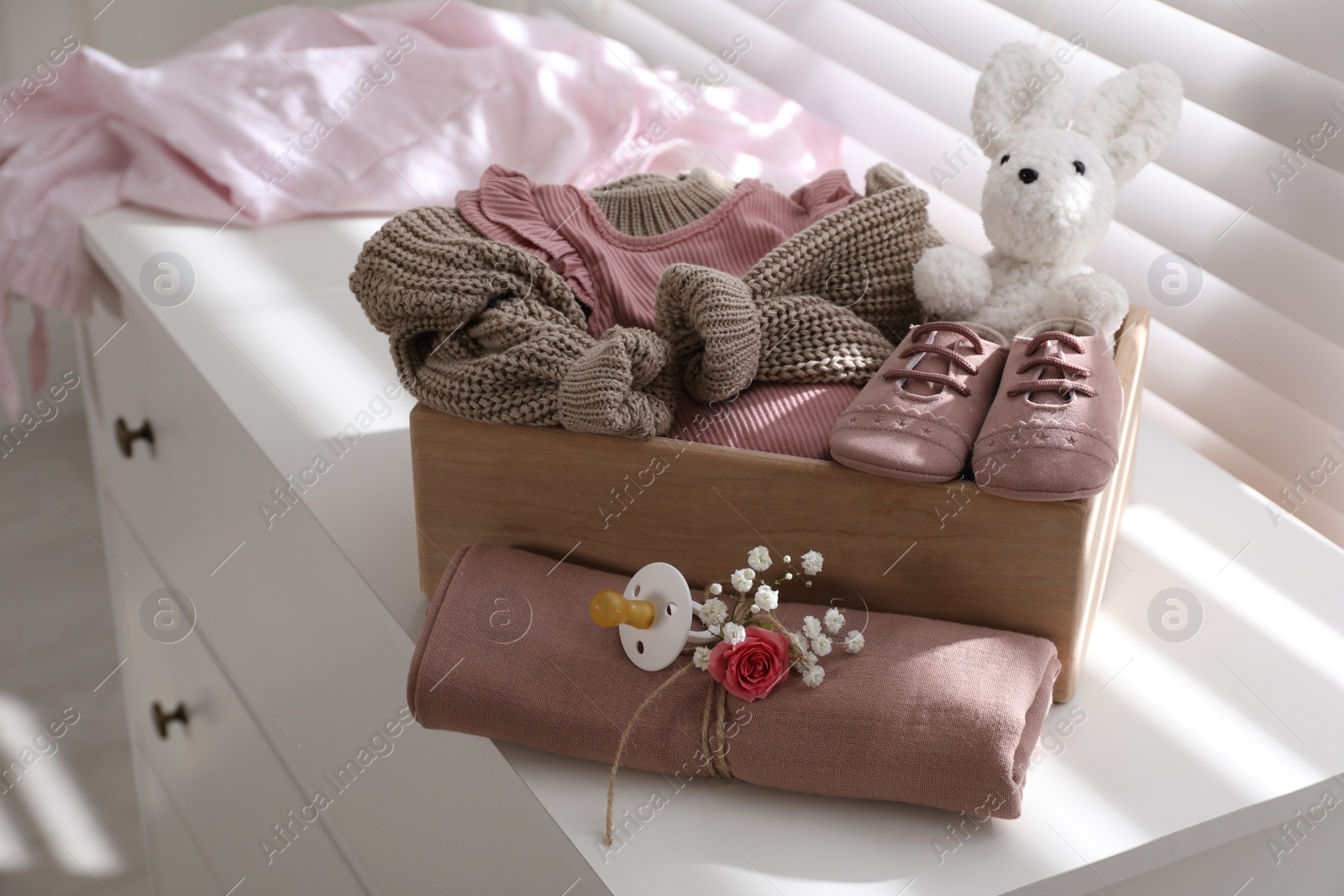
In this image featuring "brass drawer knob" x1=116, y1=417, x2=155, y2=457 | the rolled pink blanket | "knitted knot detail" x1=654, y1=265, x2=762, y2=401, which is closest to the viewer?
the rolled pink blanket

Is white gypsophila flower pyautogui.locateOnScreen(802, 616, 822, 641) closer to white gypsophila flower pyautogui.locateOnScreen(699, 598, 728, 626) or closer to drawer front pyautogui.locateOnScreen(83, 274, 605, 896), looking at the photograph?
white gypsophila flower pyautogui.locateOnScreen(699, 598, 728, 626)

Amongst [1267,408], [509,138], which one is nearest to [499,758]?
[1267,408]

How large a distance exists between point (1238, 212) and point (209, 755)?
1.18m

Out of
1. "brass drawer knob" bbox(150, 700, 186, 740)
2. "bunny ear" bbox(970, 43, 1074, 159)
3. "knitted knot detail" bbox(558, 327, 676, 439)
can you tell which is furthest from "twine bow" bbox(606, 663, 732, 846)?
"brass drawer knob" bbox(150, 700, 186, 740)

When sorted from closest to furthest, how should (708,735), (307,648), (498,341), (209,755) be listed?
(708,735) < (498,341) < (307,648) < (209,755)

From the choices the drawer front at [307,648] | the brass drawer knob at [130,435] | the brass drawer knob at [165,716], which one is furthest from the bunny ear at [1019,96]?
the brass drawer knob at [165,716]

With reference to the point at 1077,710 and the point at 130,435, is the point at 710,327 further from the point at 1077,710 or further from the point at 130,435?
the point at 130,435

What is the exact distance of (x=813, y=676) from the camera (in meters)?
0.63

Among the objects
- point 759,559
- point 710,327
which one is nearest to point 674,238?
point 710,327

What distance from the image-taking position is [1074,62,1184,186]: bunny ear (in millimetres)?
813

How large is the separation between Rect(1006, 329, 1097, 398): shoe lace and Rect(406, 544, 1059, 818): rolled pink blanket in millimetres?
146

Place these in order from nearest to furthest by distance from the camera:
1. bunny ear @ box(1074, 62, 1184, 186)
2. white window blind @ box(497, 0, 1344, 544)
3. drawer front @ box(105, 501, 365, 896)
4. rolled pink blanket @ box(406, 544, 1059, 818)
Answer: rolled pink blanket @ box(406, 544, 1059, 818)
bunny ear @ box(1074, 62, 1184, 186)
white window blind @ box(497, 0, 1344, 544)
drawer front @ box(105, 501, 365, 896)

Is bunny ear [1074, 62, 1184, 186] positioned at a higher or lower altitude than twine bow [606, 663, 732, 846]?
higher

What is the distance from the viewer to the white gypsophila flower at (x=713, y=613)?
656 millimetres
